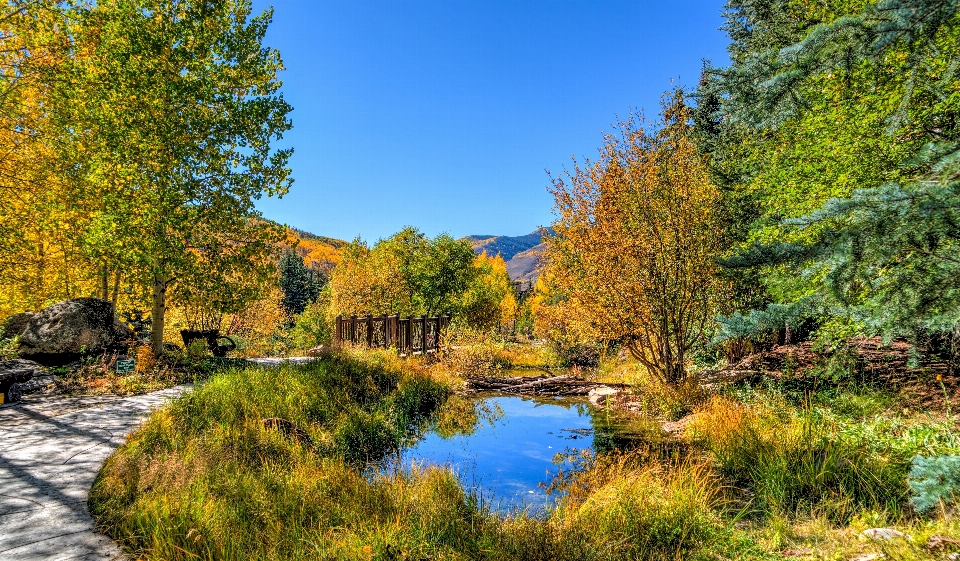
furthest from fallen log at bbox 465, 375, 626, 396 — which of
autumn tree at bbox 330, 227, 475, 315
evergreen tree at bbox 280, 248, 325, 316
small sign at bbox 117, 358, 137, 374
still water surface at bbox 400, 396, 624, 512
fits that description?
evergreen tree at bbox 280, 248, 325, 316

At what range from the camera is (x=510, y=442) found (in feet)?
28.5

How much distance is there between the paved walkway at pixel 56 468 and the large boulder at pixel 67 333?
2585 millimetres

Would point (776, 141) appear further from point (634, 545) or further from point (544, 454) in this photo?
point (634, 545)

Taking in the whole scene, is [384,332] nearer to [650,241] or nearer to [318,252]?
[650,241]

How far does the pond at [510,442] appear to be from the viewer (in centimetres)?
632

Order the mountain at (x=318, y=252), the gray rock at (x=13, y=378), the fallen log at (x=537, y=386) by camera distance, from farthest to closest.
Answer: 1. the mountain at (x=318, y=252)
2. the fallen log at (x=537, y=386)
3. the gray rock at (x=13, y=378)

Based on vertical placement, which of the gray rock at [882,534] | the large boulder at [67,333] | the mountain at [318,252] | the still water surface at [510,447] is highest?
the mountain at [318,252]

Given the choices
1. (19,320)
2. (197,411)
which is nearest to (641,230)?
(197,411)

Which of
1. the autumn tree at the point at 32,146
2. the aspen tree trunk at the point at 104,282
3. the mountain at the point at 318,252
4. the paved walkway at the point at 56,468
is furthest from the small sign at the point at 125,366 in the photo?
the mountain at the point at 318,252

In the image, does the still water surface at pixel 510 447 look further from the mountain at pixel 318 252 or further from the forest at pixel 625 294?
the mountain at pixel 318 252

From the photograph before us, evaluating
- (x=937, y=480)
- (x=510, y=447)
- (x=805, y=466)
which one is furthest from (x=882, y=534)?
(x=510, y=447)

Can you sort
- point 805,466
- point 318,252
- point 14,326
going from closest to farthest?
point 805,466, point 14,326, point 318,252

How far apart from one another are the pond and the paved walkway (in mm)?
3279

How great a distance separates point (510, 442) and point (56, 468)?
6.45m
